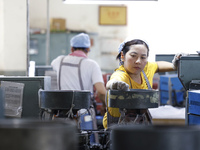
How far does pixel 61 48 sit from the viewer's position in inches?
381

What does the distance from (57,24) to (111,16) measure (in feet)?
4.15

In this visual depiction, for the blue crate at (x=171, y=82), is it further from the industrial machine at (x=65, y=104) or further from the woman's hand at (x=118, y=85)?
the woman's hand at (x=118, y=85)

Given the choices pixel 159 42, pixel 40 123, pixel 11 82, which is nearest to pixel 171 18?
pixel 159 42

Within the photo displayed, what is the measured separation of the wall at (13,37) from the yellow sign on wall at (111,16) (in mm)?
6450

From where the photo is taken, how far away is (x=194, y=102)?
241 centimetres

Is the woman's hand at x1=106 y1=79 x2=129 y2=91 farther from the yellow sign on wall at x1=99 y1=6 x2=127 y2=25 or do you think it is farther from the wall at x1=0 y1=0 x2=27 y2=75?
the yellow sign on wall at x1=99 y1=6 x2=127 y2=25

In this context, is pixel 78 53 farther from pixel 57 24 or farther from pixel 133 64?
pixel 57 24

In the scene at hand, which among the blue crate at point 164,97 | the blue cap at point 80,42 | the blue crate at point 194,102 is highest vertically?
the blue cap at point 80,42

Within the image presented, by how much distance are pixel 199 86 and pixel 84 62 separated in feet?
5.38

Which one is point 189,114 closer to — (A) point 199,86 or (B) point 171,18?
(A) point 199,86

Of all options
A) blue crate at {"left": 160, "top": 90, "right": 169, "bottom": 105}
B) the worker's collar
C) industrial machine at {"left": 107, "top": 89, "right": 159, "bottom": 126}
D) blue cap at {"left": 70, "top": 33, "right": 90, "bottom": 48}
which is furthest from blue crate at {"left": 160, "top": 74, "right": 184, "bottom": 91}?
industrial machine at {"left": 107, "top": 89, "right": 159, "bottom": 126}

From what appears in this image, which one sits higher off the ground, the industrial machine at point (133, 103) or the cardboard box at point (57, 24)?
the cardboard box at point (57, 24)

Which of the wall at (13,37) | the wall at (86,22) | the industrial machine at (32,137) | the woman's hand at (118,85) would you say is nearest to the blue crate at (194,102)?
the woman's hand at (118,85)

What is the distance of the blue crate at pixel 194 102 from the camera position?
2374mm
